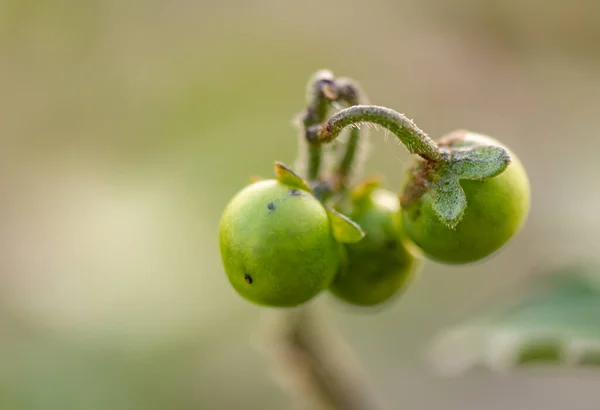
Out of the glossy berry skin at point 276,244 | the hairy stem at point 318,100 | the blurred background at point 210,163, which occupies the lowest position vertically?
the glossy berry skin at point 276,244

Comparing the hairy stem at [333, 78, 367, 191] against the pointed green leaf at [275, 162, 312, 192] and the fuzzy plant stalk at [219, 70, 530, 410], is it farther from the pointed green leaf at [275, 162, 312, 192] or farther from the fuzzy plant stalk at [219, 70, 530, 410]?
the pointed green leaf at [275, 162, 312, 192]

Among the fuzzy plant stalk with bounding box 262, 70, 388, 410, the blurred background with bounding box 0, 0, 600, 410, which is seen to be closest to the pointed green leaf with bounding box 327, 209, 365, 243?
the fuzzy plant stalk with bounding box 262, 70, 388, 410

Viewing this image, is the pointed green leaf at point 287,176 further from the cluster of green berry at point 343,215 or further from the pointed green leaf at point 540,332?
the pointed green leaf at point 540,332

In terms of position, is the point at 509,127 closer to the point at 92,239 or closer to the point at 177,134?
the point at 177,134

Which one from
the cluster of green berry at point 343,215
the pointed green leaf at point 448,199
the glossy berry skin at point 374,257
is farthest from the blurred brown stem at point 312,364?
the pointed green leaf at point 448,199

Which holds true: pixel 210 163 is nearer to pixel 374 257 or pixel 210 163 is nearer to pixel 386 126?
pixel 374 257

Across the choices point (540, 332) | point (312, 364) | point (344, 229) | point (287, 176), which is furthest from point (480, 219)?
point (312, 364)
